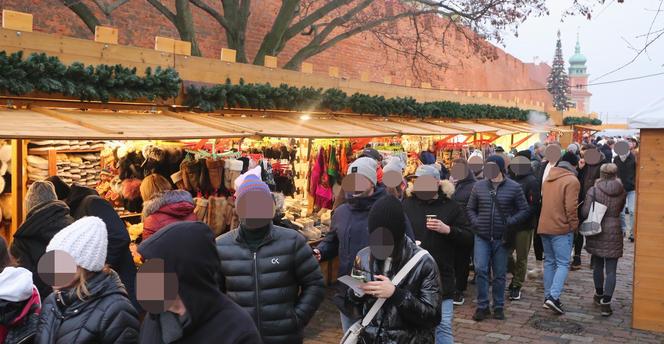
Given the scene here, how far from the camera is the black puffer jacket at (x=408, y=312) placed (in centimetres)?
335

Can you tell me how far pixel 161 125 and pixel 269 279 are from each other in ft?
9.88

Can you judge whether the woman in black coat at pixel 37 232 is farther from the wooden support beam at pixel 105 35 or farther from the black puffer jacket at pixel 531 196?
the black puffer jacket at pixel 531 196

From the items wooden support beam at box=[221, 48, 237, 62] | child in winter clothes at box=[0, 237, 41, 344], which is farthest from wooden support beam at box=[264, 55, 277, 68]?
child in winter clothes at box=[0, 237, 41, 344]

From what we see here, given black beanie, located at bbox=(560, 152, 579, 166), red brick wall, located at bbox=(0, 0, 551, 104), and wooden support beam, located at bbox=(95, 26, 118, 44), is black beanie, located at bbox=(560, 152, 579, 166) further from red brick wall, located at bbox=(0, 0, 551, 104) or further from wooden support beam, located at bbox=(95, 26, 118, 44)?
red brick wall, located at bbox=(0, 0, 551, 104)

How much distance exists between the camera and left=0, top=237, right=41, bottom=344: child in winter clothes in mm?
3049

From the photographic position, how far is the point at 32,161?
6.30m

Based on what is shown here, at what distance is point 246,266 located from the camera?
355cm

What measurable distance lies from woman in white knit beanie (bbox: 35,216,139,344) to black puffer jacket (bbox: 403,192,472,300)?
3.13 m

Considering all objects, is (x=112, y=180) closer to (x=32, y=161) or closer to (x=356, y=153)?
(x=32, y=161)

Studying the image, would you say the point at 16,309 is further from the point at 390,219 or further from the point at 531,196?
the point at 531,196

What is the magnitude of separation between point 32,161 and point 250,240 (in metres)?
3.77

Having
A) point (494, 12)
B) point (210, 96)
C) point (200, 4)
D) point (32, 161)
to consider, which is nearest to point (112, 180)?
point (32, 161)

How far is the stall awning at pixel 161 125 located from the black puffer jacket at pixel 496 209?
79.6 inches

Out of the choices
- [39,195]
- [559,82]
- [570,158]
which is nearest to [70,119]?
[39,195]
